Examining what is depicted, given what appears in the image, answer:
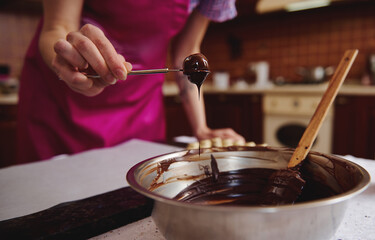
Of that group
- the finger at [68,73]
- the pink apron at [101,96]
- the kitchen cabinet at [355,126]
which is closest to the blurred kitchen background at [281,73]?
the kitchen cabinet at [355,126]

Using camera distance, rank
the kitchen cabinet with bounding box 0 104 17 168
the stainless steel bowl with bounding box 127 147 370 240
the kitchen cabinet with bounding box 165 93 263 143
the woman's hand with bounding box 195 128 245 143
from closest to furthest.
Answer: the stainless steel bowl with bounding box 127 147 370 240 → the woman's hand with bounding box 195 128 245 143 → the kitchen cabinet with bounding box 0 104 17 168 → the kitchen cabinet with bounding box 165 93 263 143

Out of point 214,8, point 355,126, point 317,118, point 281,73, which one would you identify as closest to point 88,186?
point 317,118

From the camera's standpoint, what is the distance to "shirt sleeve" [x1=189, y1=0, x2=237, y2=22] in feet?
3.59

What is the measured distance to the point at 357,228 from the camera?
0.40m

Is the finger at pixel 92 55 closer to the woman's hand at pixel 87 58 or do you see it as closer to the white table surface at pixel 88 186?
the woman's hand at pixel 87 58

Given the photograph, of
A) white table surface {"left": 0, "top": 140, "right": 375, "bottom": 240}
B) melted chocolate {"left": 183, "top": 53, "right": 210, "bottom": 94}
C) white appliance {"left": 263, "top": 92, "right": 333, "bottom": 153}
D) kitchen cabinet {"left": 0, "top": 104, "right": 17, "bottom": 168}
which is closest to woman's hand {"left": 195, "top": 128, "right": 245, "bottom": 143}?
white table surface {"left": 0, "top": 140, "right": 375, "bottom": 240}

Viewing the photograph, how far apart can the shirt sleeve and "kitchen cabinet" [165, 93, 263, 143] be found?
1.39 metres

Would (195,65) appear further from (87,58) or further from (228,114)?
(228,114)

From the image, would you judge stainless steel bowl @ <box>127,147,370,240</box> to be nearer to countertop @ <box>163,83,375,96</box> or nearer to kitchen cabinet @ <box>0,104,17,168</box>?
countertop @ <box>163,83,375,96</box>

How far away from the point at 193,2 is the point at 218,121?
175 cm

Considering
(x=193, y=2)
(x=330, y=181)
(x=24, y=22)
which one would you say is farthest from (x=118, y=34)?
(x=24, y=22)

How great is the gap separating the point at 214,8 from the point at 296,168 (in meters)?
0.83

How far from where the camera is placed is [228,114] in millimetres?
2660

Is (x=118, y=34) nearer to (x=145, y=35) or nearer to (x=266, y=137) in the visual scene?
(x=145, y=35)
